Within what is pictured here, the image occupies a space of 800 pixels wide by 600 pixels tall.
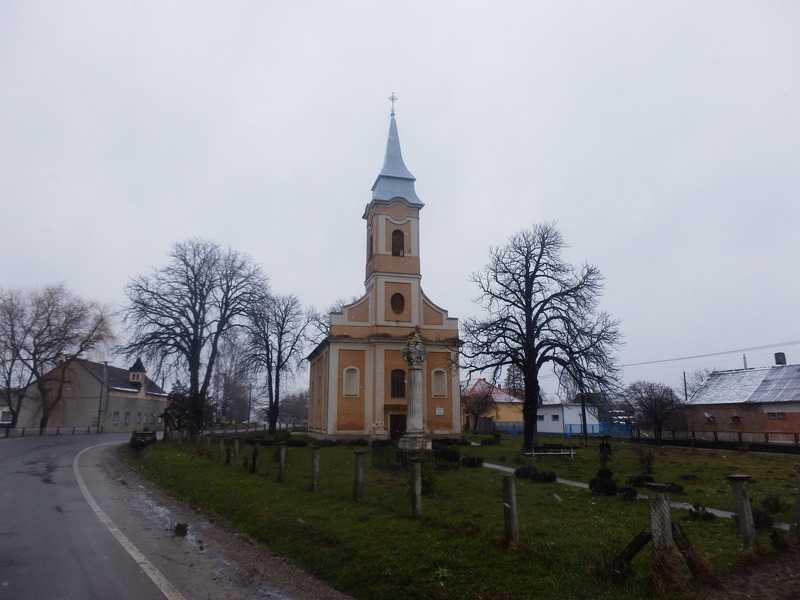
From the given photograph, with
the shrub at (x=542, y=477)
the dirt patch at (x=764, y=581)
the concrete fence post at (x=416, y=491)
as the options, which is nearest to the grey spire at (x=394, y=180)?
the shrub at (x=542, y=477)

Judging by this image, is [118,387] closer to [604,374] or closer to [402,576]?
[604,374]

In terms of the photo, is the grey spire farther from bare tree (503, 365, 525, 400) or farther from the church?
bare tree (503, 365, 525, 400)

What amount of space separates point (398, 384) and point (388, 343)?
105 inches

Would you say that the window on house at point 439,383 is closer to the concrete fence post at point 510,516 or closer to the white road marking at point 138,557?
the white road marking at point 138,557

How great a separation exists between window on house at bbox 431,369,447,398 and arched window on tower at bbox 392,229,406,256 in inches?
320

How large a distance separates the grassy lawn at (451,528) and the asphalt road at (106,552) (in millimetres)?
1045

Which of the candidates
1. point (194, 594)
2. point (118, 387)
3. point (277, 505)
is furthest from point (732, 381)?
point (118, 387)

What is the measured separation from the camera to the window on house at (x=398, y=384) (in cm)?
3522

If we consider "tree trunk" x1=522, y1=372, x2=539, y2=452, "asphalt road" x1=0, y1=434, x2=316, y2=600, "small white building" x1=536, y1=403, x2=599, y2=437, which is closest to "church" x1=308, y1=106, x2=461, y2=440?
"tree trunk" x1=522, y1=372, x2=539, y2=452

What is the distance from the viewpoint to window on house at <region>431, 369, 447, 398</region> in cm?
3594

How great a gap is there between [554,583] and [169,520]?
25.5 feet

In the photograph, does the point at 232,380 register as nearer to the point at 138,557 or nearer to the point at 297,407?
the point at 297,407

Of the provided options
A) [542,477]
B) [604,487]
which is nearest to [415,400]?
[542,477]

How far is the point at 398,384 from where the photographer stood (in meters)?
35.3
